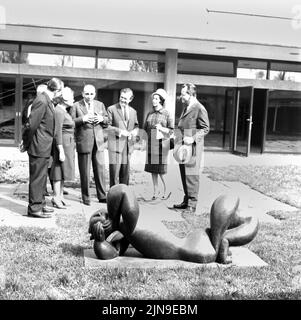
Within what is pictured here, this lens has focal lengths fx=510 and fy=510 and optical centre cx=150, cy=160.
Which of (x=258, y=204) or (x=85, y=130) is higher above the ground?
(x=85, y=130)

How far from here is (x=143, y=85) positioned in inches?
579

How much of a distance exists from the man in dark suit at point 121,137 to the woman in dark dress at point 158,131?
0.86 feet

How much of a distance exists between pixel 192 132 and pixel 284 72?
33.3ft

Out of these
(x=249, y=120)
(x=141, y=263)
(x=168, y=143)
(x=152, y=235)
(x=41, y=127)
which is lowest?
(x=141, y=263)

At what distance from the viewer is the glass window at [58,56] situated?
46.4 ft

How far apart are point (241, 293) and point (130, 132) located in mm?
3710

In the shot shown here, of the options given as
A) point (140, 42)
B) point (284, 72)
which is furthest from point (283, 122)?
point (140, 42)

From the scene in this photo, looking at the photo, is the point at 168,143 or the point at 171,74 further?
the point at 171,74

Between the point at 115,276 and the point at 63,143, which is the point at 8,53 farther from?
the point at 115,276

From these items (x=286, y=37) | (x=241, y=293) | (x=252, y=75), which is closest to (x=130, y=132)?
(x=241, y=293)

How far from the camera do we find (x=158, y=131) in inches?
277

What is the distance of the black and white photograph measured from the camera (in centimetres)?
418
